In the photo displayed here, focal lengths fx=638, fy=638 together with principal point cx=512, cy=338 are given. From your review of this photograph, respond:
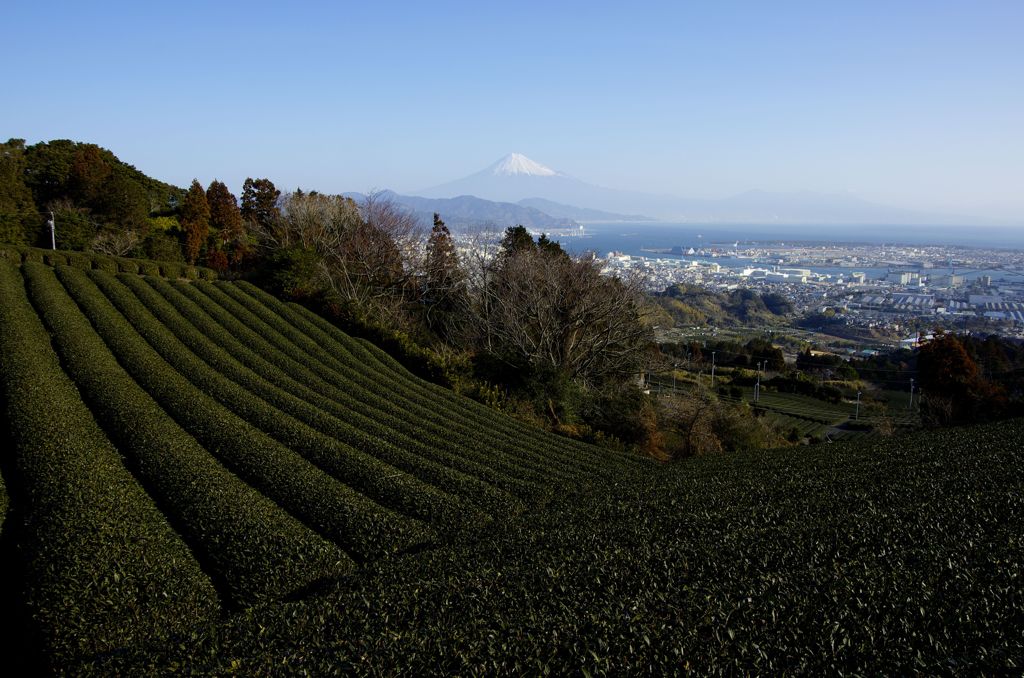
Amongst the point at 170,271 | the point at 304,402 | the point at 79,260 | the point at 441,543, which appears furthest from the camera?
the point at 170,271

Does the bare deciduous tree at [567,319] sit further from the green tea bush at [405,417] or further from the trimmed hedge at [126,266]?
the trimmed hedge at [126,266]

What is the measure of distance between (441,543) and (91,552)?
3.85 m

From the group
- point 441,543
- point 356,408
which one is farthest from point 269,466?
point 356,408

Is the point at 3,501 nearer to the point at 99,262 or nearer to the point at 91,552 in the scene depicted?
the point at 91,552

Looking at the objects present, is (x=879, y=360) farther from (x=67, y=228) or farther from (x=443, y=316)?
(x=67, y=228)

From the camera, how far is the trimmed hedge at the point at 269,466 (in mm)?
8562

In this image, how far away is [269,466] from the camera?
10.4 metres

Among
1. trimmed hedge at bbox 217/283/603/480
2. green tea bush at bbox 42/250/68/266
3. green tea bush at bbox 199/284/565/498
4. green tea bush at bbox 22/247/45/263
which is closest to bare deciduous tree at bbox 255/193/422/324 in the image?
trimmed hedge at bbox 217/283/603/480

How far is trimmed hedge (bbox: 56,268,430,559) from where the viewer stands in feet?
28.1

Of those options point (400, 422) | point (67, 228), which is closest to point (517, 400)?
point (400, 422)

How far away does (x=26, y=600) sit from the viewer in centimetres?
614

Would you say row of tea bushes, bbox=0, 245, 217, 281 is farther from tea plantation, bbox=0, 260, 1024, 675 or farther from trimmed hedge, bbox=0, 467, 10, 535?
trimmed hedge, bbox=0, 467, 10, 535

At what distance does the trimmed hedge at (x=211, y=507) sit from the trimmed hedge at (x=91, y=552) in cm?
26

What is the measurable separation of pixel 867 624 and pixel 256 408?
12.1 m
